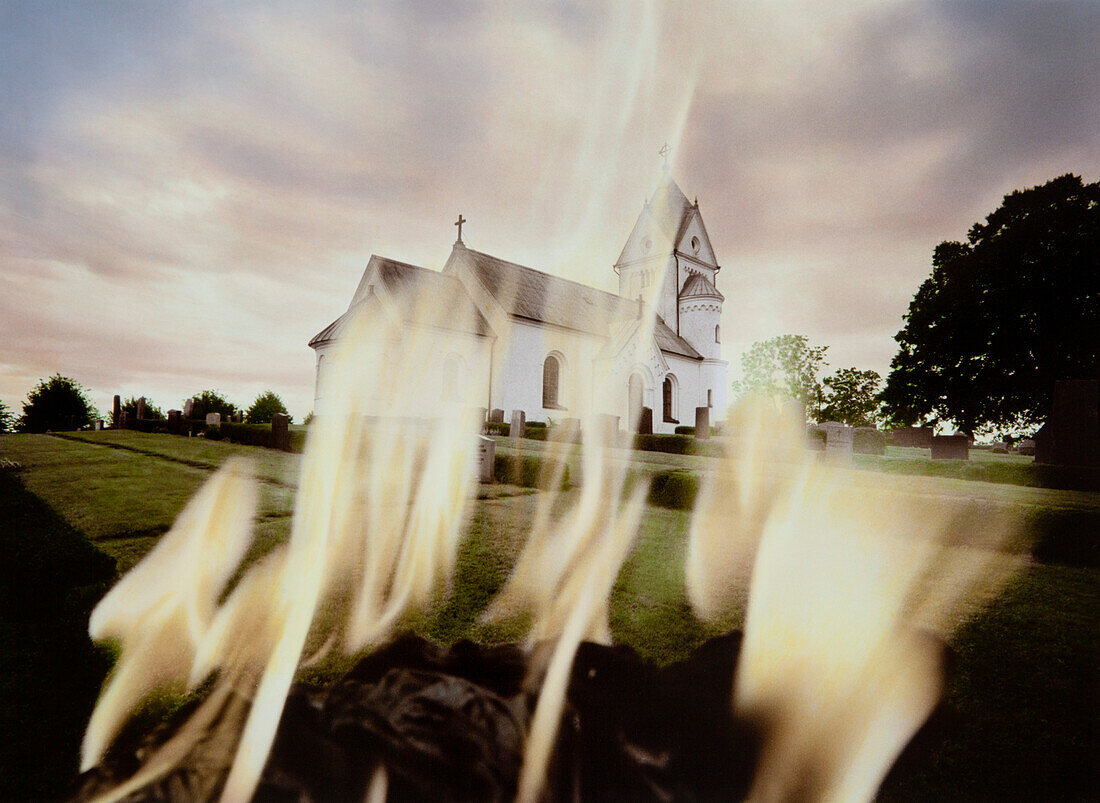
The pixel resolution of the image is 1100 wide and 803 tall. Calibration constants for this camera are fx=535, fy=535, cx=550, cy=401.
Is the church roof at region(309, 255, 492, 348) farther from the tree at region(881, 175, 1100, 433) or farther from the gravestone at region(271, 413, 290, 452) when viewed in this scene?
the tree at region(881, 175, 1100, 433)

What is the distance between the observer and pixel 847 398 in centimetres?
4647

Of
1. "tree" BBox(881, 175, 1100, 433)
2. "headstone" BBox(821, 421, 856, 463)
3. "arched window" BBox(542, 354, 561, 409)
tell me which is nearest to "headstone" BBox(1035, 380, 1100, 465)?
"headstone" BBox(821, 421, 856, 463)

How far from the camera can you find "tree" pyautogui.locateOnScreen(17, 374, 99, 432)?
2645 cm

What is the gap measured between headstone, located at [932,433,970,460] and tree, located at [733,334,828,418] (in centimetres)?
3168

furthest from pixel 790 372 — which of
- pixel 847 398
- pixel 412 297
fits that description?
pixel 412 297

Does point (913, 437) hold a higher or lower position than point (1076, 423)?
higher

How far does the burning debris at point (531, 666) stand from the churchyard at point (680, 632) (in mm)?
132

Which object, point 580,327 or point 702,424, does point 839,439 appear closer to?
point 702,424

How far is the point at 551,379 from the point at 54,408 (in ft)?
81.5

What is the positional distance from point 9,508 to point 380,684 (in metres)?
5.52

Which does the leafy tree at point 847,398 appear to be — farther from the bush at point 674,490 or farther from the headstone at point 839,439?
the bush at point 674,490

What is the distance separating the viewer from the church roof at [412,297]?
2252 centimetres

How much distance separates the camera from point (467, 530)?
552 cm

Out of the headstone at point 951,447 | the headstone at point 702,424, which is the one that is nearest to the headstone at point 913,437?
the headstone at point 951,447
